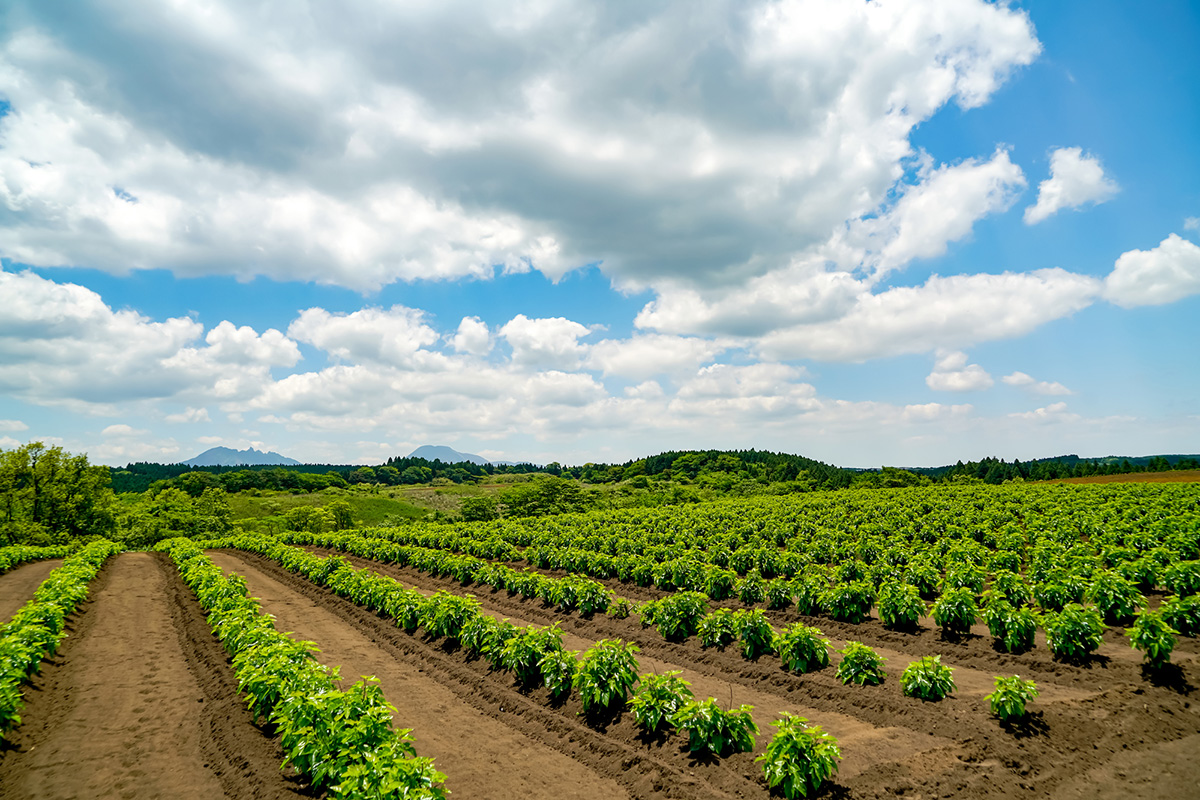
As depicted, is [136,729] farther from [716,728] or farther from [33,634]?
[716,728]

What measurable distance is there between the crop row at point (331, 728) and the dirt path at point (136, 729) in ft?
2.22

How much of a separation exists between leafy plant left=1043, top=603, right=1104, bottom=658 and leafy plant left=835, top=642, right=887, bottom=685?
15.2ft

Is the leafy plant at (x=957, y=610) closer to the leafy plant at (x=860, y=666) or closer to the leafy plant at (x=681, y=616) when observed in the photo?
the leafy plant at (x=860, y=666)

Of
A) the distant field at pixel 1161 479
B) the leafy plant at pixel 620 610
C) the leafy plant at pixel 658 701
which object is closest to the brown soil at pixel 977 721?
the leafy plant at pixel 658 701

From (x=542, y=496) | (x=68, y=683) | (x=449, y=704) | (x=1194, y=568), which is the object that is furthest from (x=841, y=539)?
(x=542, y=496)

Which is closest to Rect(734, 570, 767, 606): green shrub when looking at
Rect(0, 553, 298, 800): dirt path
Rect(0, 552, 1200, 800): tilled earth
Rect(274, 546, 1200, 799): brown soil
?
Rect(0, 552, 1200, 800): tilled earth

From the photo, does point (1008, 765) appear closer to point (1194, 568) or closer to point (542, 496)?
point (1194, 568)

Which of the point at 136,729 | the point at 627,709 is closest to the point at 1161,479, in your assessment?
the point at 627,709

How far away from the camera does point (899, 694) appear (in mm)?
10758

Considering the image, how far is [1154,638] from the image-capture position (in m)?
10.7

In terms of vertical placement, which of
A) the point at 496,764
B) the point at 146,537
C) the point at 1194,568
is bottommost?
the point at 146,537

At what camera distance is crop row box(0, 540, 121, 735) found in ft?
32.9

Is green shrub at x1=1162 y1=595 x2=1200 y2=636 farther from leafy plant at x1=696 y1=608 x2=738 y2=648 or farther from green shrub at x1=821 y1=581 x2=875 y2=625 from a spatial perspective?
leafy plant at x1=696 y1=608 x2=738 y2=648

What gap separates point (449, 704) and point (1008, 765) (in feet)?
37.5
